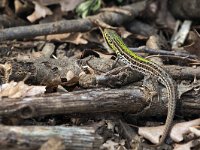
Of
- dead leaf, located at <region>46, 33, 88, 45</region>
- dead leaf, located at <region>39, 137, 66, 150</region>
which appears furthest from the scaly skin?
dead leaf, located at <region>39, 137, 66, 150</region>

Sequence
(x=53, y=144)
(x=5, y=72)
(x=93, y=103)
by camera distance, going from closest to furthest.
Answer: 1. (x=53, y=144)
2. (x=93, y=103)
3. (x=5, y=72)

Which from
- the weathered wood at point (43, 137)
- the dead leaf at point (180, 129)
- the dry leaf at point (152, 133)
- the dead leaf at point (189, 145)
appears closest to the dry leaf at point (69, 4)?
the dry leaf at point (152, 133)

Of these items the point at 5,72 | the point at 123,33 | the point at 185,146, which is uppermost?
the point at 123,33

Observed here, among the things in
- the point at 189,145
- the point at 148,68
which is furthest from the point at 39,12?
the point at 189,145

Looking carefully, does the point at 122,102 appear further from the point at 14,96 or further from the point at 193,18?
the point at 193,18

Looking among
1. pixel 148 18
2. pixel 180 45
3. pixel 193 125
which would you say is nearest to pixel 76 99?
pixel 193 125

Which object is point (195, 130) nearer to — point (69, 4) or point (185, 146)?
point (185, 146)

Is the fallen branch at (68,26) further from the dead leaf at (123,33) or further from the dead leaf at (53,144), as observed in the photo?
the dead leaf at (53,144)
